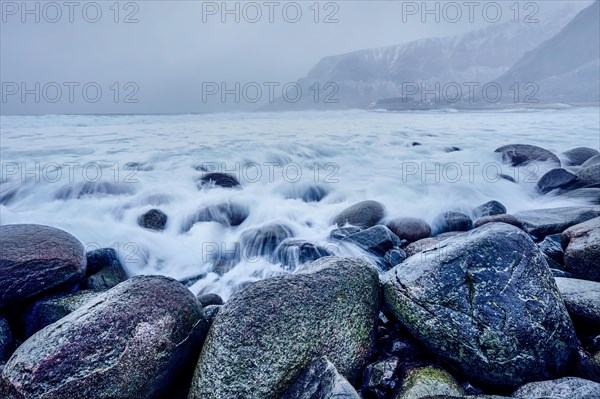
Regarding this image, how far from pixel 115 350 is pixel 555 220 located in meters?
5.41

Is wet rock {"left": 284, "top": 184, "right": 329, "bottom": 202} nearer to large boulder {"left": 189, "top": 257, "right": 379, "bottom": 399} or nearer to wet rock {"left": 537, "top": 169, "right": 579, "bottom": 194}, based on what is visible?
wet rock {"left": 537, "top": 169, "right": 579, "bottom": 194}

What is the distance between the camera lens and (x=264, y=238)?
5422 millimetres

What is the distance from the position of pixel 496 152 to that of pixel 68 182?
447 inches

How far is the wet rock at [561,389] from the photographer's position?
1.88 m

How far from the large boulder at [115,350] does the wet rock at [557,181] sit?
A: 735 cm

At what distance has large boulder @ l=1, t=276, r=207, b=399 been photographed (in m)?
2.01

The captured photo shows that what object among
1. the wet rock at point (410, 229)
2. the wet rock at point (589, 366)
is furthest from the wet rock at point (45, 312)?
the wet rock at point (410, 229)

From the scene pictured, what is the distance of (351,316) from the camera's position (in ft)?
7.93

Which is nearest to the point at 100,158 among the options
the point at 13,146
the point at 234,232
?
the point at 13,146

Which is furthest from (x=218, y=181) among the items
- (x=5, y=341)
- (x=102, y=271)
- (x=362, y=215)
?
(x=5, y=341)

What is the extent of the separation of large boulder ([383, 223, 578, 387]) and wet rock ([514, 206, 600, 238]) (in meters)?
2.73

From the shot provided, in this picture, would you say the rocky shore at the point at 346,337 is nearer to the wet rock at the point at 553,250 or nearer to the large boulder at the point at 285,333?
the large boulder at the point at 285,333

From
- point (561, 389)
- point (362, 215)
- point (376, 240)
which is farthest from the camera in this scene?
point (362, 215)

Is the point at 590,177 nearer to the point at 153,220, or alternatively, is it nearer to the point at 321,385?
the point at 321,385
